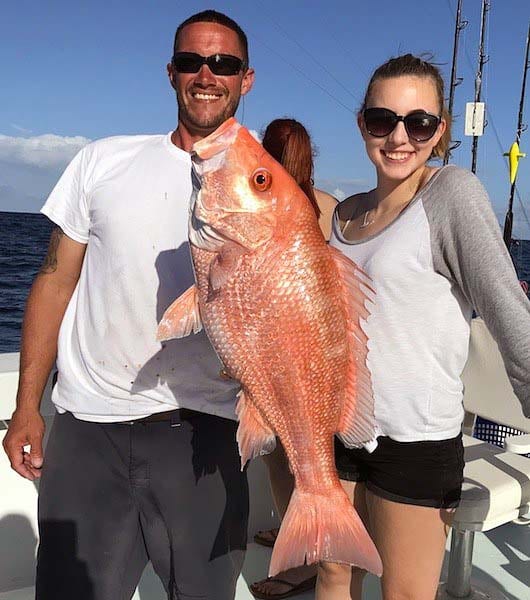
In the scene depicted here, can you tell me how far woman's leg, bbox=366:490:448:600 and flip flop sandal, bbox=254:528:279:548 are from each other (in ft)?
5.10

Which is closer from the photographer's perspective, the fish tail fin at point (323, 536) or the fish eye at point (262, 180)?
the fish eye at point (262, 180)

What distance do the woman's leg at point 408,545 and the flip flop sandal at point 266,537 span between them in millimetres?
1555

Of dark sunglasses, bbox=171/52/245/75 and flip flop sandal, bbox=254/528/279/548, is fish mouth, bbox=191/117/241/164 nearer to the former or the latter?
dark sunglasses, bbox=171/52/245/75

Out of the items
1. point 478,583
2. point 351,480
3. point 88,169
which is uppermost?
point 88,169

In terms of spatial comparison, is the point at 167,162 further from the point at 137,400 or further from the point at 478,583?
the point at 478,583

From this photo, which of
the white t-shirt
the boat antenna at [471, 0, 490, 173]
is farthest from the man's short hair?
the boat antenna at [471, 0, 490, 173]

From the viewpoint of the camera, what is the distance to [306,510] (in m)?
1.93

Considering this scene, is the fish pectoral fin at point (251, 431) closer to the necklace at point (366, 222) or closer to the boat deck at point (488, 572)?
the necklace at point (366, 222)

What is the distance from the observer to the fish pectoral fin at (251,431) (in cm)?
189

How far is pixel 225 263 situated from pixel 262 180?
241mm

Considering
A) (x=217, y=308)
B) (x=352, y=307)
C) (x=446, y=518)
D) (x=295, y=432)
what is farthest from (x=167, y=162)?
(x=446, y=518)

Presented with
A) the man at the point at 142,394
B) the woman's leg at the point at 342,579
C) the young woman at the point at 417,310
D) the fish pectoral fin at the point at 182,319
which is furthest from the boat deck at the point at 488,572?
the fish pectoral fin at the point at 182,319

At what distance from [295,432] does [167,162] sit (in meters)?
1.00

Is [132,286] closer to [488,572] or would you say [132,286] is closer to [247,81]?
[247,81]
